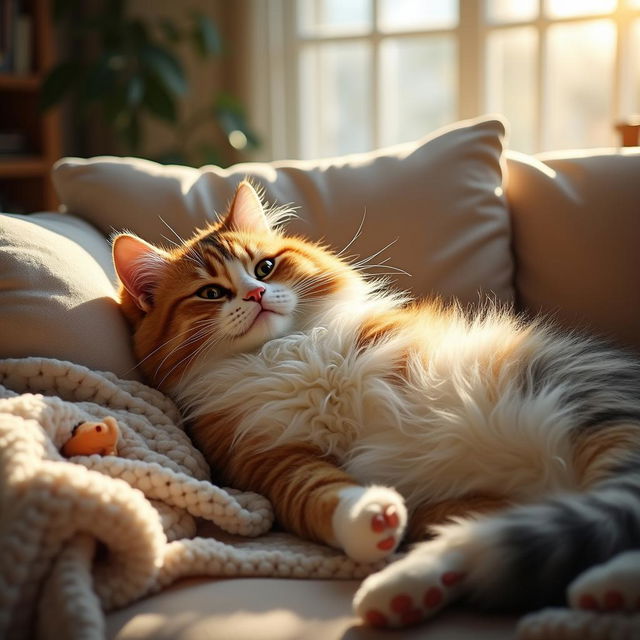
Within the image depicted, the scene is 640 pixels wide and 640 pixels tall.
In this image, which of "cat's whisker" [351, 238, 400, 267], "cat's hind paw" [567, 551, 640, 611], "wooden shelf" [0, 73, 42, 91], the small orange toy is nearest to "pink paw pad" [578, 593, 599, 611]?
"cat's hind paw" [567, 551, 640, 611]

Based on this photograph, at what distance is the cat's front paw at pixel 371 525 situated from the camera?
3.45 feet

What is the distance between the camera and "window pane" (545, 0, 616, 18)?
2.91 m

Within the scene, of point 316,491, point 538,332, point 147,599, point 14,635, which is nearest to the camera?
point 14,635

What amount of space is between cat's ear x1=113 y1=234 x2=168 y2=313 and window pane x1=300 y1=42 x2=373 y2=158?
2145 millimetres

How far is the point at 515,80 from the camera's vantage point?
3.18 m

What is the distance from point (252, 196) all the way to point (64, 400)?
0.62 metres

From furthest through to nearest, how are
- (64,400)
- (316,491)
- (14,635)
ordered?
(64,400), (316,491), (14,635)

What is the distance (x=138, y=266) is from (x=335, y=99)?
90.3 inches

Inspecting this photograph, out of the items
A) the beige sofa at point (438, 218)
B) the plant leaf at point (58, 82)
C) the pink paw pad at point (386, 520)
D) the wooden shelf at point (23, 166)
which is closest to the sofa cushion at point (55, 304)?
the beige sofa at point (438, 218)

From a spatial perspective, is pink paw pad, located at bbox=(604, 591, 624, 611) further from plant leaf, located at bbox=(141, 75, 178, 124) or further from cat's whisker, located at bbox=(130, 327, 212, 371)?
plant leaf, located at bbox=(141, 75, 178, 124)

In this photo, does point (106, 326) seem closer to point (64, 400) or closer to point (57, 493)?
point (64, 400)

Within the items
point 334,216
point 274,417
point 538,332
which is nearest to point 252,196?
point 334,216

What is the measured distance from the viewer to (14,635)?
0.92 meters

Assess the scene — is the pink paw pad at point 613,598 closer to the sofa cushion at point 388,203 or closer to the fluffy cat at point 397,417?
the fluffy cat at point 397,417
